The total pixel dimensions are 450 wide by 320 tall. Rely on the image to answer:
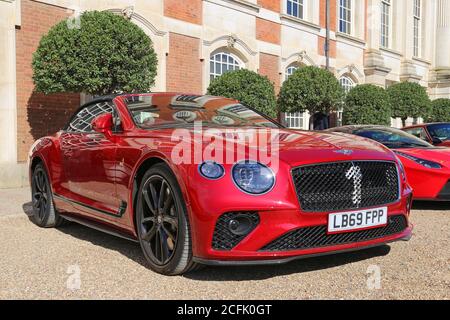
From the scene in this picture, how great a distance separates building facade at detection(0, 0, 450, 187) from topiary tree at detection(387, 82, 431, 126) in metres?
2.38

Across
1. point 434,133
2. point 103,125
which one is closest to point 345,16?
point 434,133

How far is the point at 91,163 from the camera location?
4582 mm

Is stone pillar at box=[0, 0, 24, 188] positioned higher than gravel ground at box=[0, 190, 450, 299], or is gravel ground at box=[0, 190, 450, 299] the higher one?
stone pillar at box=[0, 0, 24, 188]

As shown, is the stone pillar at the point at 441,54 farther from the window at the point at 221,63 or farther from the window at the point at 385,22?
the window at the point at 221,63

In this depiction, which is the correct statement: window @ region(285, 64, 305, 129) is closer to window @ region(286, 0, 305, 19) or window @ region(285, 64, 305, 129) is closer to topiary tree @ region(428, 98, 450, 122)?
window @ region(286, 0, 305, 19)

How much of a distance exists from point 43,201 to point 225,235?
3.27m

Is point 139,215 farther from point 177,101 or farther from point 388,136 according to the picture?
point 388,136

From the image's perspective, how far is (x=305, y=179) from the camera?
135 inches

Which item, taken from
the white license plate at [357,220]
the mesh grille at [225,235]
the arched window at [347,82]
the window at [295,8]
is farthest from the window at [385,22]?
the mesh grille at [225,235]

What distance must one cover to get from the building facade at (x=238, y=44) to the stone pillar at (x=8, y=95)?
2 cm

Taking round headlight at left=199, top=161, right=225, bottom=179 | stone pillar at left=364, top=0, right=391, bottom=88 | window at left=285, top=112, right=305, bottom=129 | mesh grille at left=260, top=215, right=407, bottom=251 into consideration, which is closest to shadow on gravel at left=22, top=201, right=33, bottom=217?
round headlight at left=199, top=161, right=225, bottom=179

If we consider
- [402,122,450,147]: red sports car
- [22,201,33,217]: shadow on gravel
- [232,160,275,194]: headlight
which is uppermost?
[402,122,450,147]: red sports car

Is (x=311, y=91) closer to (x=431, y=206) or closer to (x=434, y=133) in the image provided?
(x=434, y=133)

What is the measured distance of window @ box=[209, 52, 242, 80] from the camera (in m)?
15.6
